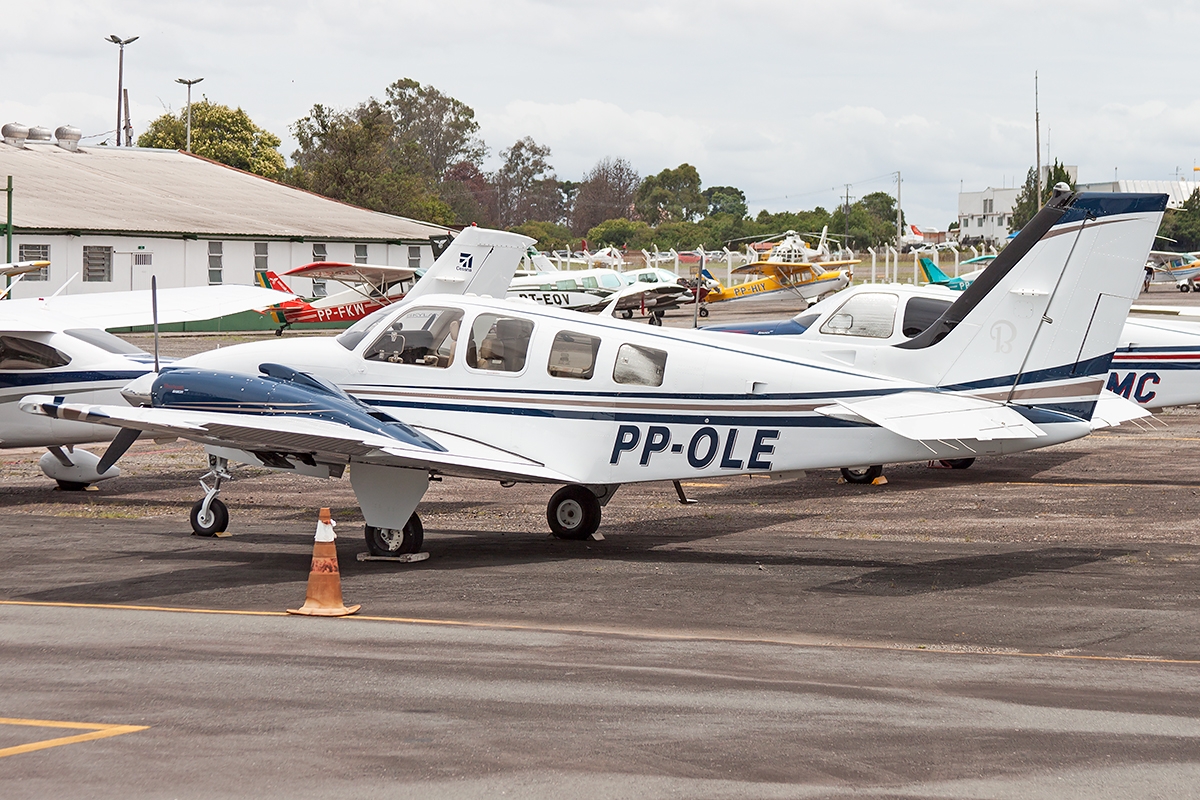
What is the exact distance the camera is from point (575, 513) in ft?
41.0

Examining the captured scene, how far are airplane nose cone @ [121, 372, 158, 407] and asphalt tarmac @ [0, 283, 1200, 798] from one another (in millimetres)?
1467

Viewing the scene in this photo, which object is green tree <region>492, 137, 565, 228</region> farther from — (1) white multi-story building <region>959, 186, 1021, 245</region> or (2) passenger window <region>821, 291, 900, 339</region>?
(2) passenger window <region>821, 291, 900, 339</region>

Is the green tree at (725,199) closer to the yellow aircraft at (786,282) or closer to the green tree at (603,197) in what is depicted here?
the green tree at (603,197)

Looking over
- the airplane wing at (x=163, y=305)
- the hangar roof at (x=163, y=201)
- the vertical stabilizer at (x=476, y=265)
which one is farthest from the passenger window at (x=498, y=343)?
the hangar roof at (x=163, y=201)

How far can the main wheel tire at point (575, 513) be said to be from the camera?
1249 cm

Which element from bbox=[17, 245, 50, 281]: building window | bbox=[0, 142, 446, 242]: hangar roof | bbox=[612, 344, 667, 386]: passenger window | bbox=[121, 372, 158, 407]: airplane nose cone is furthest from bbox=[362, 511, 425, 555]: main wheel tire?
bbox=[0, 142, 446, 242]: hangar roof

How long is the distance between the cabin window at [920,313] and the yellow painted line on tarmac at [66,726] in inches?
454

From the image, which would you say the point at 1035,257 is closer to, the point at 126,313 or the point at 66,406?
the point at 66,406

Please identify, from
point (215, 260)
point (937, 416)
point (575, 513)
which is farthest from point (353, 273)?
point (937, 416)

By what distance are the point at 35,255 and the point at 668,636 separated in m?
45.9

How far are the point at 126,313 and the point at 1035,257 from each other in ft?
43.6

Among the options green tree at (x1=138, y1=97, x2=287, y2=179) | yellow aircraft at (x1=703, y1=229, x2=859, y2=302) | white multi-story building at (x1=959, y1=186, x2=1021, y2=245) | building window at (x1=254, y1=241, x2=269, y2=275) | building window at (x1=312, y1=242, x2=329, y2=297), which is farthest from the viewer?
white multi-story building at (x1=959, y1=186, x2=1021, y2=245)

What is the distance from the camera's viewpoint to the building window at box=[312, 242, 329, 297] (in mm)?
56531

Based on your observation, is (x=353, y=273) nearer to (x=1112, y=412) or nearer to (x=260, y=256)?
(x=260, y=256)
